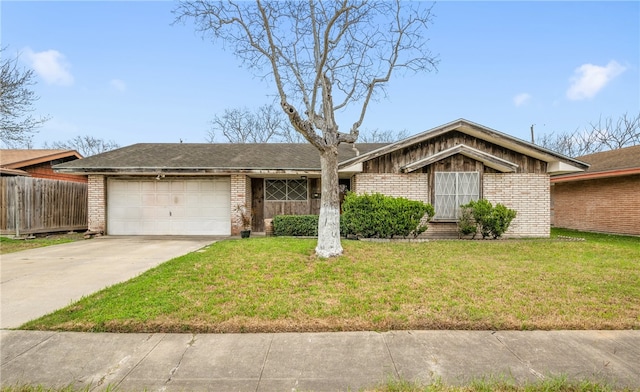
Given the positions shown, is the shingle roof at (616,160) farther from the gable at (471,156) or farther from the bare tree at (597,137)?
the bare tree at (597,137)

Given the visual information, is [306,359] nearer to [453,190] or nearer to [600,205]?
[453,190]

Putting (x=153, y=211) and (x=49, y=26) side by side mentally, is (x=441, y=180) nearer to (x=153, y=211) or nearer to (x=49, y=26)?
(x=153, y=211)

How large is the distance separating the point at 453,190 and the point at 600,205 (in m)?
8.21

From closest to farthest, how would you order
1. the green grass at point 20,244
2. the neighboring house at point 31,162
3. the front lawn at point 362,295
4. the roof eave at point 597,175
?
the front lawn at point 362,295, the green grass at point 20,244, the roof eave at point 597,175, the neighboring house at point 31,162

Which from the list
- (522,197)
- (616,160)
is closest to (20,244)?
(522,197)

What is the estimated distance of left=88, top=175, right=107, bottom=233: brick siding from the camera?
11797 millimetres

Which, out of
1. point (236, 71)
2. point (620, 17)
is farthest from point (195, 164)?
point (620, 17)

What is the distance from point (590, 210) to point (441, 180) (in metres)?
8.83

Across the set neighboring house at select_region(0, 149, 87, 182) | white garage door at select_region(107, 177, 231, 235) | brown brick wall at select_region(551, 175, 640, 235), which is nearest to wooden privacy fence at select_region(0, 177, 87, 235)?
white garage door at select_region(107, 177, 231, 235)

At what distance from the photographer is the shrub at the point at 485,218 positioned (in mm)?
9664

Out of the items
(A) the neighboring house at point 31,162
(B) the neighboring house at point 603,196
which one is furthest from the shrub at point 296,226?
(A) the neighboring house at point 31,162

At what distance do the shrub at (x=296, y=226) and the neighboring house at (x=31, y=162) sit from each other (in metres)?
12.8

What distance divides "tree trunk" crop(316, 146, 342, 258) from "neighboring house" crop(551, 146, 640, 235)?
39.3ft

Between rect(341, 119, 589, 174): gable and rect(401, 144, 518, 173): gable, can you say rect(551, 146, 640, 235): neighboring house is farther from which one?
rect(401, 144, 518, 173): gable
